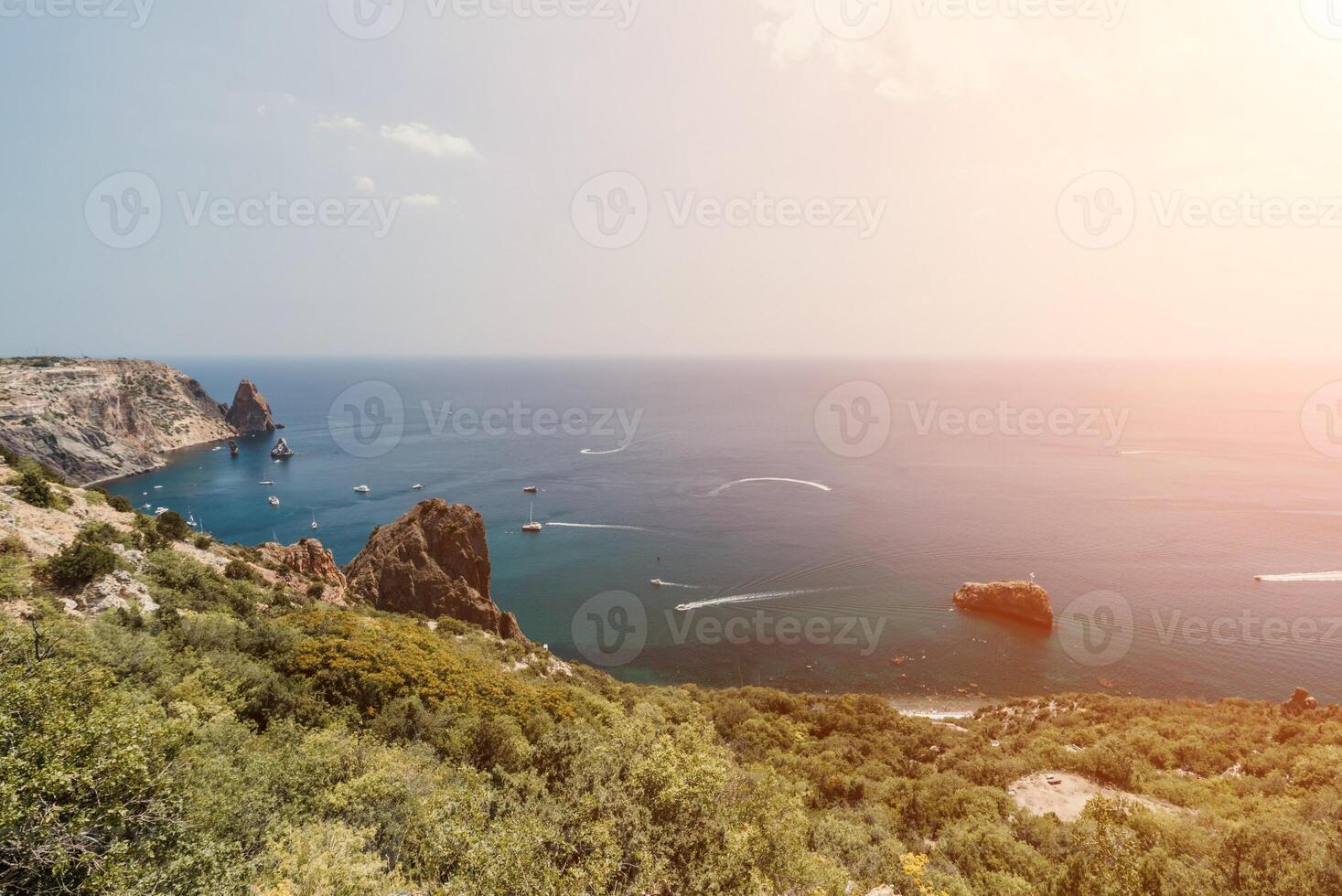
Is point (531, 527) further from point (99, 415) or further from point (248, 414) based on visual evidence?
point (248, 414)

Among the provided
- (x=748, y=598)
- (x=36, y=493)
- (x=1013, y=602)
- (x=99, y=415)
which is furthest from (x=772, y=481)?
(x=99, y=415)

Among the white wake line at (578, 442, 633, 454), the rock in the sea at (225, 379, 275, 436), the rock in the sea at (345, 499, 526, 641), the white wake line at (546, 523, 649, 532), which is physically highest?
the rock in the sea at (225, 379, 275, 436)

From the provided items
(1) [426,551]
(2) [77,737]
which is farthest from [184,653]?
(1) [426,551]

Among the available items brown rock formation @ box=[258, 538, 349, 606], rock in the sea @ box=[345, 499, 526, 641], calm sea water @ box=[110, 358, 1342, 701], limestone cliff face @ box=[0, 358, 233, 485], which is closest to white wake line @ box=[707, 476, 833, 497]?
calm sea water @ box=[110, 358, 1342, 701]

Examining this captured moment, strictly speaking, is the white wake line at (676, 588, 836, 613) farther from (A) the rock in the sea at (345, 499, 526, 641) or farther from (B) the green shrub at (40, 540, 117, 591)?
(B) the green shrub at (40, 540, 117, 591)

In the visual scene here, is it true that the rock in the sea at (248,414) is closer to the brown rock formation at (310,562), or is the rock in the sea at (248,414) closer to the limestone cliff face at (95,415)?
the limestone cliff face at (95,415)

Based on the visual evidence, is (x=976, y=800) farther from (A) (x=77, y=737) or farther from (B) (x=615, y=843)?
(A) (x=77, y=737)
